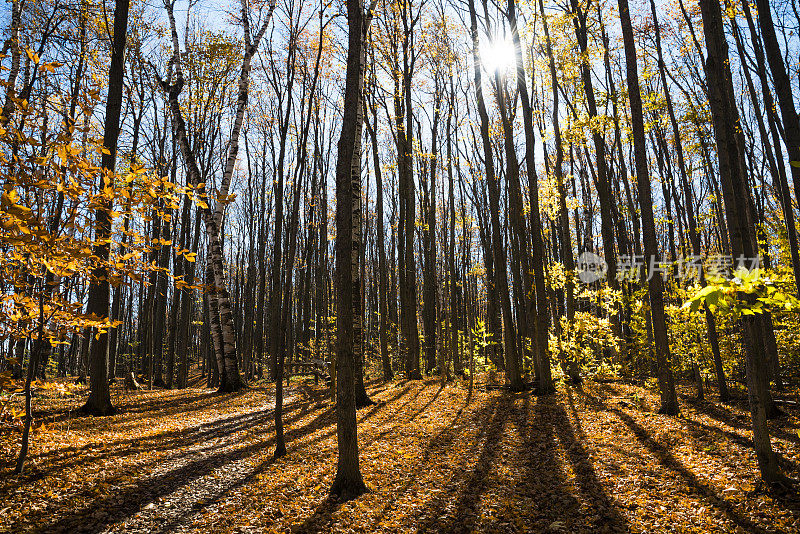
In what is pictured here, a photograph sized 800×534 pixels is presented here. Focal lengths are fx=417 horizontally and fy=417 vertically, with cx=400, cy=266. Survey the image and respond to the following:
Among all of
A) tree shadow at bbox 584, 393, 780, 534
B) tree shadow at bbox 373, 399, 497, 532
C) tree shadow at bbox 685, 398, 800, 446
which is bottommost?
tree shadow at bbox 373, 399, 497, 532

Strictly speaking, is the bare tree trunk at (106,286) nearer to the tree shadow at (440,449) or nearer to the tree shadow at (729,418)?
the tree shadow at (440,449)

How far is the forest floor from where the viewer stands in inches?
151

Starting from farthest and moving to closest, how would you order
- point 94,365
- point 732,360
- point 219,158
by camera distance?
point 219,158, point 732,360, point 94,365

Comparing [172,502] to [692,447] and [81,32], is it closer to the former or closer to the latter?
[692,447]

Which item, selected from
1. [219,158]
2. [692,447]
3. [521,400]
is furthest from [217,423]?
[219,158]

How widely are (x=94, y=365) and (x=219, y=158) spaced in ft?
39.1

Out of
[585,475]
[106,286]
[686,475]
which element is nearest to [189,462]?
[106,286]

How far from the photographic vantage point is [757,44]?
339 inches

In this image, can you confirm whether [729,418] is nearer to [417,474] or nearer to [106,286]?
[417,474]

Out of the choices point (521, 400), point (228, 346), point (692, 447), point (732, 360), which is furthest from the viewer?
point (228, 346)

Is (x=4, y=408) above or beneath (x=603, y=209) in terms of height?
beneath

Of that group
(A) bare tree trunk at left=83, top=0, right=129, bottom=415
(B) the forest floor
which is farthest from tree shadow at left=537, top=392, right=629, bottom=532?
(A) bare tree trunk at left=83, top=0, right=129, bottom=415

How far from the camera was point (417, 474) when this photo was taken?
17.4ft

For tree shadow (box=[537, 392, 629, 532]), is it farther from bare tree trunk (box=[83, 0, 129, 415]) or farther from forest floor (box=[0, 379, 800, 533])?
bare tree trunk (box=[83, 0, 129, 415])
